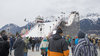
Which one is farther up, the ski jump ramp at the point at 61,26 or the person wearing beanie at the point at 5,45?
the person wearing beanie at the point at 5,45

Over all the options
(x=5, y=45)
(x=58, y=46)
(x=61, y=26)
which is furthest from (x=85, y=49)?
(x=61, y=26)

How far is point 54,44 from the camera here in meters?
4.70

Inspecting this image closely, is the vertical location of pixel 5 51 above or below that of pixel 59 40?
below

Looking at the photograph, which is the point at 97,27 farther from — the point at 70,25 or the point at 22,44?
the point at 22,44

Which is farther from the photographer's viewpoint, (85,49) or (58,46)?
(58,46)

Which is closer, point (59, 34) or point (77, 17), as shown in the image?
point (59, 34)

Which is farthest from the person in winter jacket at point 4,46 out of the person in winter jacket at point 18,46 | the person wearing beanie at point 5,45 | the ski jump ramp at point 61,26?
the ski jump ramp at point 61,26

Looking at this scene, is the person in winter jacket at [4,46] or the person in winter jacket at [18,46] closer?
the person in winter jacket at [4,46]

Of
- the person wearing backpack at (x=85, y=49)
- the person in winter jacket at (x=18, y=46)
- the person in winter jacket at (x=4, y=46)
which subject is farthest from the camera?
the person in winter jacket at (x=18, y=46)

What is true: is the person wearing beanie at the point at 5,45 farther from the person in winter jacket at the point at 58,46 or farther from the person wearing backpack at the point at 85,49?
the person wearing backpack at the point at 85,49

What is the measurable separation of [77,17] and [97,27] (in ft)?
294

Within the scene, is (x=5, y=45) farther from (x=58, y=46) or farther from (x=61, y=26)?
(x=61, y=26)


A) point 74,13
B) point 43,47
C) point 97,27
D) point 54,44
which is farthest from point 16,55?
point 97,27

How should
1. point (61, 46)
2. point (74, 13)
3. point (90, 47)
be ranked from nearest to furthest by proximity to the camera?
point (90, 47) < point (61, 46) < point (74, 13)
